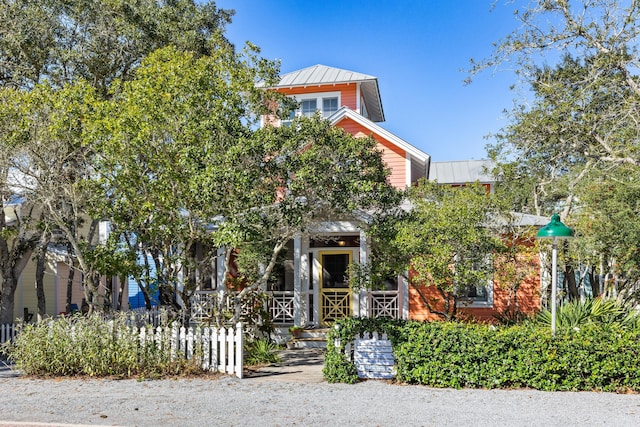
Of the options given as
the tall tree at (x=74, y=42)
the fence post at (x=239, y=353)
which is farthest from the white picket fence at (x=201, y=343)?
the tall tree at (x=74, y=42)

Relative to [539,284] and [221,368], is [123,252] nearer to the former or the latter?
[221,368]

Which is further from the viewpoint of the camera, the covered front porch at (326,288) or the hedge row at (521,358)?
the covered front porch at (326,288)

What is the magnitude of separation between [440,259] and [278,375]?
3.99 metres

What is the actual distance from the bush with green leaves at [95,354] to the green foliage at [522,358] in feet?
14.0

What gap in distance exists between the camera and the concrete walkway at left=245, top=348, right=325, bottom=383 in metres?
10.1

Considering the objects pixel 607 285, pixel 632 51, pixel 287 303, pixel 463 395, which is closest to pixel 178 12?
pixel 287 303

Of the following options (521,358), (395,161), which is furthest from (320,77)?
(521,358)

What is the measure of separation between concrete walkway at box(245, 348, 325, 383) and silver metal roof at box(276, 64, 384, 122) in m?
11.2

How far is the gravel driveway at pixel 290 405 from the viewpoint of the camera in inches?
285

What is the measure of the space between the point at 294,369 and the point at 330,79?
13074 mm

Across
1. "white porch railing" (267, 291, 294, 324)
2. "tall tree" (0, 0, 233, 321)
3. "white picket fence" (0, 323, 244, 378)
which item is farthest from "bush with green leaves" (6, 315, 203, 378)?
"white porch railing" (267, 291, 294, 324)

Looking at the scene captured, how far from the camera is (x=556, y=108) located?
12.5 metres

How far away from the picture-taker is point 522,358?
8.98 m

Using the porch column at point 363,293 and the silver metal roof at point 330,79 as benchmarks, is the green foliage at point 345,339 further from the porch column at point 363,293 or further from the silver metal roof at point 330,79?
the silver metal roof at point 330,79
